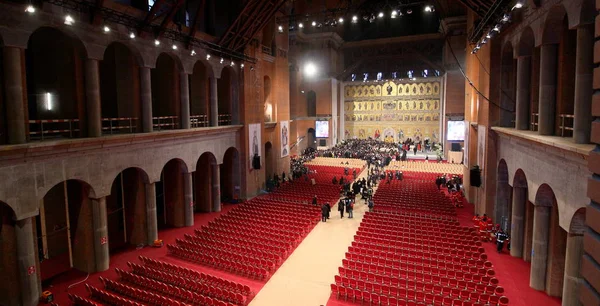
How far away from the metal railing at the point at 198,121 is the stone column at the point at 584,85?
65.4 ft

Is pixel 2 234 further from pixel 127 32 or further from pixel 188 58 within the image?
pixel 188 58

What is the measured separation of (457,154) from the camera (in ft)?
145

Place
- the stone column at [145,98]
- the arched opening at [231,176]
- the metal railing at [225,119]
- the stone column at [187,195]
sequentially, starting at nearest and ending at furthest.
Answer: the stone column at [145,98], the stone column at [187,195], the metal railing at [225,119], the arched opening at [231,176]

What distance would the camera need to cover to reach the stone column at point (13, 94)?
12797 millimetres

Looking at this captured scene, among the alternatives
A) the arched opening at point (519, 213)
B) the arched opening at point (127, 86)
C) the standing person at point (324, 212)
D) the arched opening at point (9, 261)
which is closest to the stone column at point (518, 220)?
the arched opening at point (519, 213)

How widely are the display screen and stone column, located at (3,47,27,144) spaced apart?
143 ft

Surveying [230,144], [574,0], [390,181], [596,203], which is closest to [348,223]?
[230,144]

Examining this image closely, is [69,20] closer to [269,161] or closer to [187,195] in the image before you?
[187,195]

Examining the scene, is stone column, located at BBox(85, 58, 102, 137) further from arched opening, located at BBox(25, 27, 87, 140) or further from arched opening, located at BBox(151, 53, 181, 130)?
arched opening, located at BBox(151, 53, 181, 130)

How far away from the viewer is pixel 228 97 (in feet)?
93.5

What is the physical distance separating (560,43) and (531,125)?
4.38 metres

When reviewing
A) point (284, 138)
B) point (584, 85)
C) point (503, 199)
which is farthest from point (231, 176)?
point (584, 85)

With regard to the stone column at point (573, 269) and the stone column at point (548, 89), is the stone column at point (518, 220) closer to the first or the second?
the stone column at point (548, 89)

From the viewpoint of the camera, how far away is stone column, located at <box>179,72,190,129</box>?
71.7 ft
